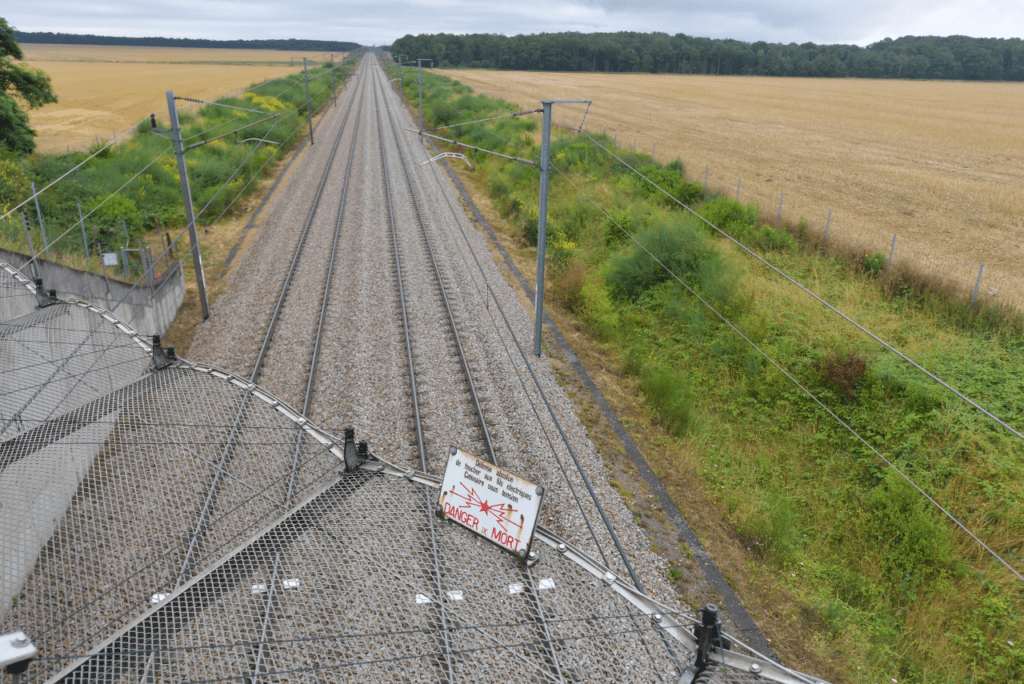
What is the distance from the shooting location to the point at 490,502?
6.17 metres

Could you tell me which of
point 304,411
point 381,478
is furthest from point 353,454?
point 304,411

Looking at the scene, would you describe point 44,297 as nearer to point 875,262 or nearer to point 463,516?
point 463,516

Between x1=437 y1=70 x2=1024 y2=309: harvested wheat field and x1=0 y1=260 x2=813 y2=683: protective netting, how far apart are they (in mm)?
15189

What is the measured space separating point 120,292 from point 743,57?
5850 inches

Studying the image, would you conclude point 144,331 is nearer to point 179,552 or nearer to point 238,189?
point 179,552

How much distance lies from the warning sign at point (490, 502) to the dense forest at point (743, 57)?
149407 millimetres

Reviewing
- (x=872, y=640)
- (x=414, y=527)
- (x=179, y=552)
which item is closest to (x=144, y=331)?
(x=179, y=552)

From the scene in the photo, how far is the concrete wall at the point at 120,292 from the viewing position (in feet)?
41.5

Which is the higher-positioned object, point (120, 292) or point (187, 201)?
point (187, 201)

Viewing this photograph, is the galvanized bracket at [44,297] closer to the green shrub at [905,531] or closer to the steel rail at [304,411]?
the steel rail at [304,411]

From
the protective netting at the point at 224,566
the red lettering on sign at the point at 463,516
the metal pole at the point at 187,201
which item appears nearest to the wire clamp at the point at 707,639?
the protective netting at the point at 224,566

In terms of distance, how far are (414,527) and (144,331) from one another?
38.1 feet

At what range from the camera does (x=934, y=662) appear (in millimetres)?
8242

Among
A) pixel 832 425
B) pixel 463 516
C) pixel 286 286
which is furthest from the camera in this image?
pixel 286 286
